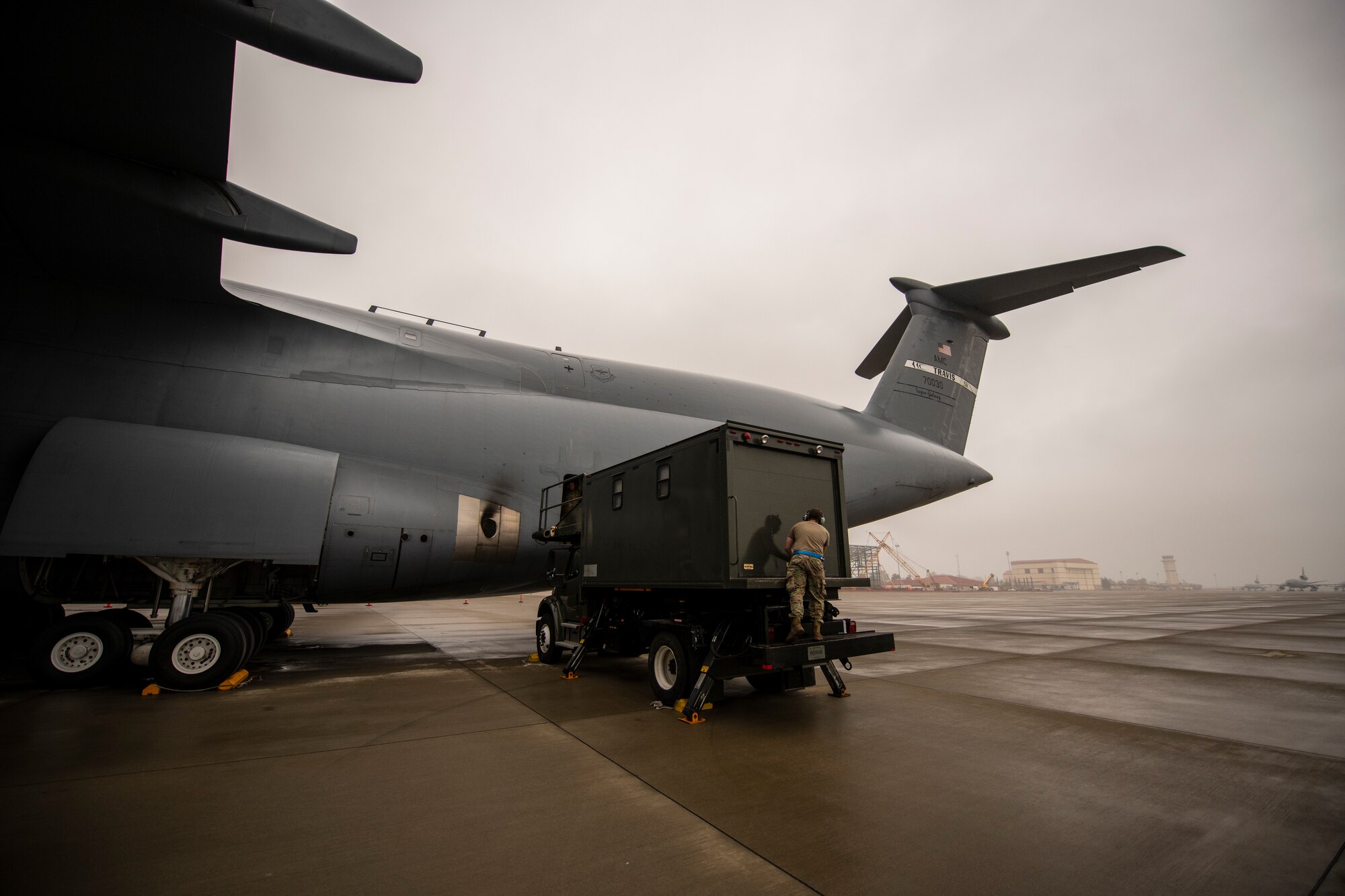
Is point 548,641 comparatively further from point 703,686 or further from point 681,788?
point 681,788

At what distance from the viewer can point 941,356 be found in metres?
14.5

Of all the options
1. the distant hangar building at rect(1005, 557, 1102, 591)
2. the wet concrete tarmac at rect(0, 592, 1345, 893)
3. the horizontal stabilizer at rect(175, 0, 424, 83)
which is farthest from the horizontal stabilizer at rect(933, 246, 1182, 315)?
the distant hangar building at rect(1005, 557, 1102, 591)

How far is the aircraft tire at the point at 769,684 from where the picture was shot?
21.6ft

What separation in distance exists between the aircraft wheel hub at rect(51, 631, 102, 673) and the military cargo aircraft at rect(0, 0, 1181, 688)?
2 cm

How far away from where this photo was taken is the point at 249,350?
28.6 feet

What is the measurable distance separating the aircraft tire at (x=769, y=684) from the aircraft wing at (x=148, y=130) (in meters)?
6.81

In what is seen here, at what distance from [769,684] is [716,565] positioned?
2.10 m

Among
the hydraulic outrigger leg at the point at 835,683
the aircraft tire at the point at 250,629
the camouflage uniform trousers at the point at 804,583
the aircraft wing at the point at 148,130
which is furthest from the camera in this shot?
the aircraft tire at the point at 250,629

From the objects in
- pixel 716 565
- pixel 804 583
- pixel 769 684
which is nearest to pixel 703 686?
pixel 716 565

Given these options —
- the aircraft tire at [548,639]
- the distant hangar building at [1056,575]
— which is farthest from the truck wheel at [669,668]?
the distant hangar building at [1056,575]

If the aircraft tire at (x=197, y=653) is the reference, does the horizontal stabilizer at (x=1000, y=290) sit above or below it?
above

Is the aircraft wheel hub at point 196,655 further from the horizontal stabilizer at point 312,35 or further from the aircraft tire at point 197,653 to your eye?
the horizontal stabilizer at point 312,35

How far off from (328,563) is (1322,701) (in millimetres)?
11630

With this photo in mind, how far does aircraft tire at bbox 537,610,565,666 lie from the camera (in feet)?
28.1
